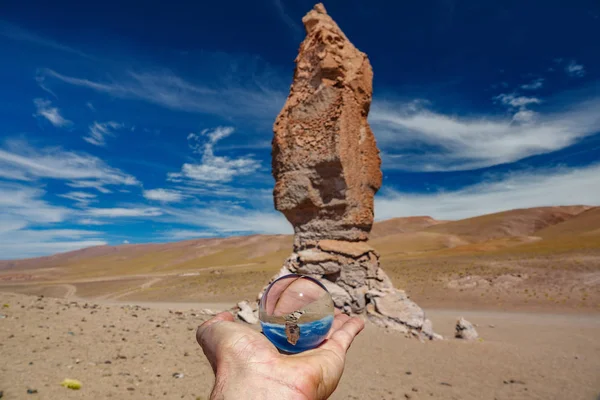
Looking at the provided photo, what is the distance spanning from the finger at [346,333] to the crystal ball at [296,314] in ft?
0.37

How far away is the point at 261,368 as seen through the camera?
1.84 m

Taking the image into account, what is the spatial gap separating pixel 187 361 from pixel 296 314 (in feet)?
17.0

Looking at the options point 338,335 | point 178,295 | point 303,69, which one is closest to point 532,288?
point 303,69

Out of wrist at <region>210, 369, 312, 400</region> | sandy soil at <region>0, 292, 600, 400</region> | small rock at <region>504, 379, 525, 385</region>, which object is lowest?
small rock at <region>504, 379, 525, 385</region>

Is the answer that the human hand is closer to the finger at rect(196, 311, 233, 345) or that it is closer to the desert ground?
the finger at rect(196, 311, 233, 345)

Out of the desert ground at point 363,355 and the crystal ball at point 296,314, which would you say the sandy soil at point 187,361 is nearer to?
the desert ground at point 363,355

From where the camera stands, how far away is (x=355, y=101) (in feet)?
39.3

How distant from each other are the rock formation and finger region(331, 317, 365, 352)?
774cm

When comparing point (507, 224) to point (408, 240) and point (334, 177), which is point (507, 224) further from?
point (334, 177)

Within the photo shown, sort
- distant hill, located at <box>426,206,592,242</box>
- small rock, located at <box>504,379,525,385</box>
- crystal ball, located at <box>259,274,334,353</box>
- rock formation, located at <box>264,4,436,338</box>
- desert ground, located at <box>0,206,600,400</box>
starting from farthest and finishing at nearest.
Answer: distant hill, located at <box>426,206,592,242</box> → rock formation, located at <box>264,4,436,338</box> → small rock, located at <box>504,379,525,385</box> → desert ground, located at <box>0,206,600,400</box> → crystal ball, located at <box>259,274,334,353</box>

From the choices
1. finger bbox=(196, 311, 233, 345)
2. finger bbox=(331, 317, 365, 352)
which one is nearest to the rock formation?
finger bbox=(331, 317, 365, 352)

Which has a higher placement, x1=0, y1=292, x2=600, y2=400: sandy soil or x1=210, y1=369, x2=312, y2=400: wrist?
x1=210, y1=369, x2=312, y2=400: wrist

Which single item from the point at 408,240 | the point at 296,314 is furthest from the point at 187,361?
the point at 408,240

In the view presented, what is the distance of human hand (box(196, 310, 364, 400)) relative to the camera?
1.74 m
